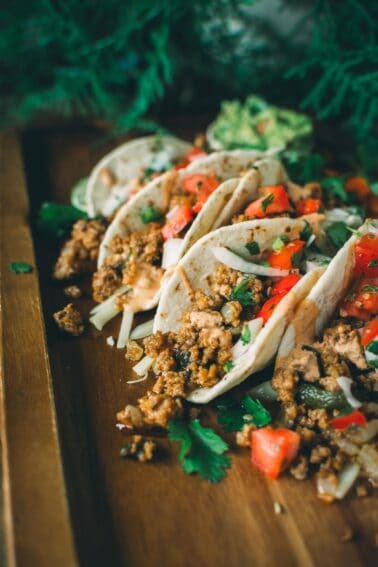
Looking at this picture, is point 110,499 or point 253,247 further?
point 253,247

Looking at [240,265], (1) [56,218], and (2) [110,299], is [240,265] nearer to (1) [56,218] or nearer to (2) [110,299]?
(2) [110,299]

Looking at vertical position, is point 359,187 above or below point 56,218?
above

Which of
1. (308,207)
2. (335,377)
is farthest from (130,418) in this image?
(308,207)

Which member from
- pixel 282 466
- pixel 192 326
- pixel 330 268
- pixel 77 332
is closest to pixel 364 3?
pixel 330 268

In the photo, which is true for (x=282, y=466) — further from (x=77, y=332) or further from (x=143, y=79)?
(x=143, y=79)

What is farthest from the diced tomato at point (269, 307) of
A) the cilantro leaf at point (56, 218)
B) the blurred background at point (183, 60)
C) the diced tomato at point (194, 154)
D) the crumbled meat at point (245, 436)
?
the blurred background at point (183, 60)

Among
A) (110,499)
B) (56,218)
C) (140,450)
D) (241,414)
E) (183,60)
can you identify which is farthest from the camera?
(183,60)

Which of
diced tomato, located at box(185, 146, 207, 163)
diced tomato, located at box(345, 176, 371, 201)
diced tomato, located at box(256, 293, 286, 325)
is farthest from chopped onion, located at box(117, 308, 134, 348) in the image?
diced tomato, located at box(345, 176, 371, 201)
